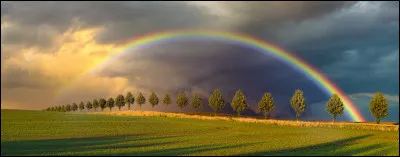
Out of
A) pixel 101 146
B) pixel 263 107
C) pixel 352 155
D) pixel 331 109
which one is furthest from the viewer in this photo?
pixel 263 107

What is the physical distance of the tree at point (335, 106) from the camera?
519 feet

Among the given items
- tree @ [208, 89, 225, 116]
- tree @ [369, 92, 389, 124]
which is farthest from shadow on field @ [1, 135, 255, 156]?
tree @ [208, 89, 225, 116]

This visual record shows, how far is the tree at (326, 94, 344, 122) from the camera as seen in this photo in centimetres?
15812

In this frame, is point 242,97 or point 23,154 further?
point 242,97

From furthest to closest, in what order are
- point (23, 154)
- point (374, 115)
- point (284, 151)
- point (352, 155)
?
point (374, 115) → point (284, 151) → point (352, 155) → point (23, 154)

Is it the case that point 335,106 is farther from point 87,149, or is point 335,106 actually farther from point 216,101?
point 87,149

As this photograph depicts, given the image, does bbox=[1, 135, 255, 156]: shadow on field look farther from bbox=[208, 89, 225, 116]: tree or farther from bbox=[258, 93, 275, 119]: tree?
bbox=[208, 89, 225, 116]: tree

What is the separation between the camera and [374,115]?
148375 mm

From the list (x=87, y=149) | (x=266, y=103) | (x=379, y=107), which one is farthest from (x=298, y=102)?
(x=87, y=149)

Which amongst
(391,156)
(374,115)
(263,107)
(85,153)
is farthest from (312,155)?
(263,107)

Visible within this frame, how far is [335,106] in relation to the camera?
519 feet

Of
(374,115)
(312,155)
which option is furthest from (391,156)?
(374,115)

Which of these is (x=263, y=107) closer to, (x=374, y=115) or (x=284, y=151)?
(x=374, y=115)

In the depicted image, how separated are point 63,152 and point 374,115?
420 feet
